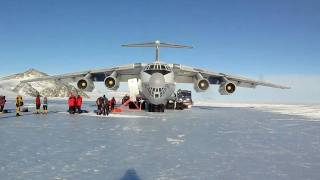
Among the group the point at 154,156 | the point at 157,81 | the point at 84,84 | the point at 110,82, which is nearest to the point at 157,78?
the point at 157,81

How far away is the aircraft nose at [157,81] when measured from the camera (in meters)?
22.3

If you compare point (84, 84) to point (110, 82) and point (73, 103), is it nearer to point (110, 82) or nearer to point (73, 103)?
point (110, 82)

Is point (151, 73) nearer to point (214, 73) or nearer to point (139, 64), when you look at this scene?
point (139, 64)

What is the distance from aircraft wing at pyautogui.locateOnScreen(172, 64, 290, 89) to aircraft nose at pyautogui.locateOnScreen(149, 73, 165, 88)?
5.36 m

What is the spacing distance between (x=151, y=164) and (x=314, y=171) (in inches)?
125

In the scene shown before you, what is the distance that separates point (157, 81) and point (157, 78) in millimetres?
251

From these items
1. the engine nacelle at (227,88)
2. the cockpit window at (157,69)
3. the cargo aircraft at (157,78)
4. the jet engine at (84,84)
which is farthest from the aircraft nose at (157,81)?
the engine nacelle at (227,88)

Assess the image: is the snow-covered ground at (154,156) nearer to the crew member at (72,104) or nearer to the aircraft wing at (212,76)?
the crew member at (72,104)

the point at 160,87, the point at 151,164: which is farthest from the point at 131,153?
the point at 160,87

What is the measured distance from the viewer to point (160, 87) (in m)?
22.4

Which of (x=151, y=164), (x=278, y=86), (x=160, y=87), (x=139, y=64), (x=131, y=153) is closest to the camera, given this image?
(x=151, y=164)

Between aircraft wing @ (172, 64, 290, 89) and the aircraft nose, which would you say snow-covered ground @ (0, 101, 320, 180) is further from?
aircraft wing @ (172, 64, 290, 89)

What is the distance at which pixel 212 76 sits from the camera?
30.4m

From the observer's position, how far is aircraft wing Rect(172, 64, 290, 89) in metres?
28.8
